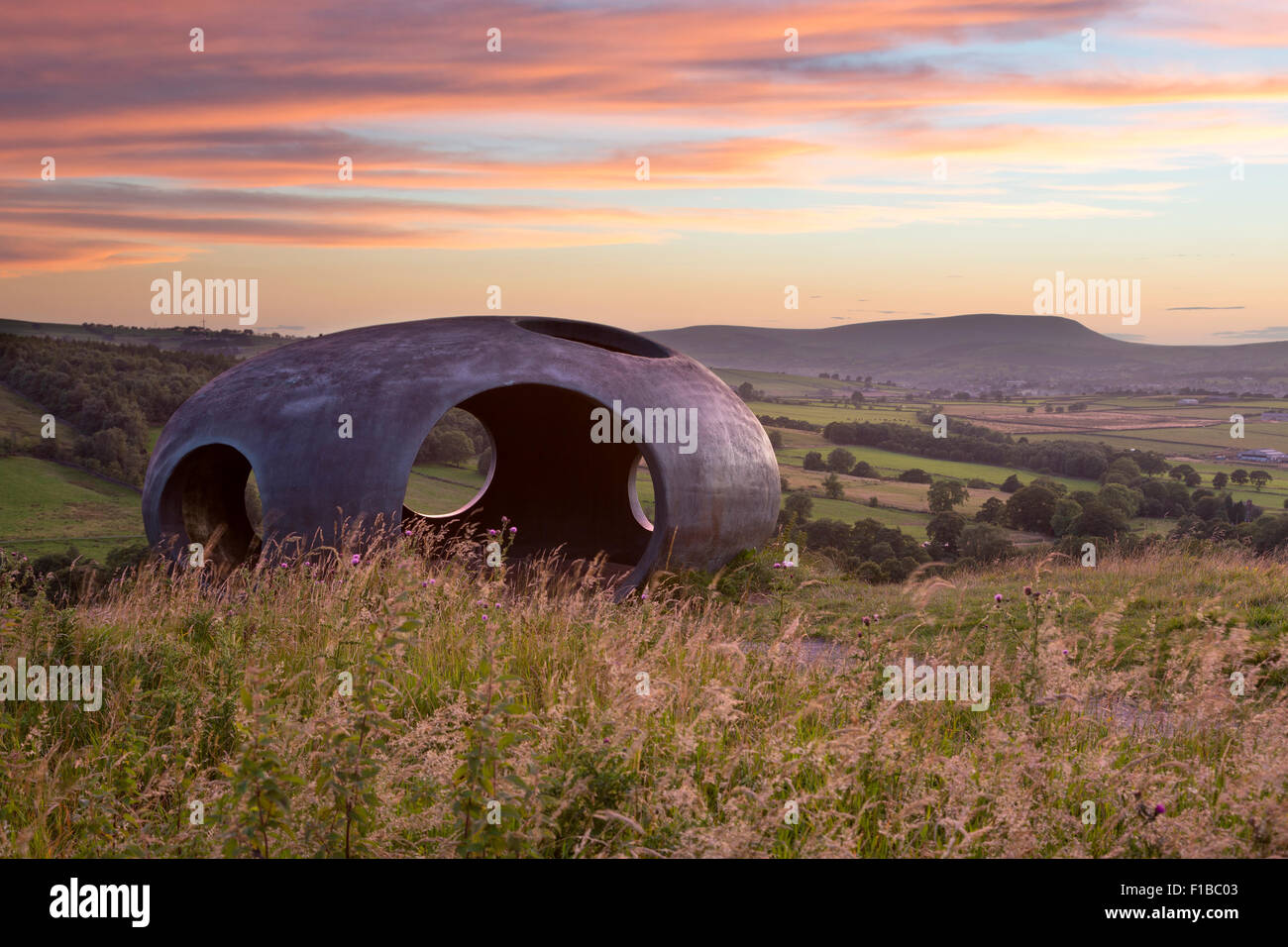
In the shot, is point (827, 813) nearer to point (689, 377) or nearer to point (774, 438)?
point (689, 377)

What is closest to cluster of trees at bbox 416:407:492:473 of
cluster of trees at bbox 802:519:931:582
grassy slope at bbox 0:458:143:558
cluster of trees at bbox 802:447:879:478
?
grassy slope at bbox 0:458:143:558

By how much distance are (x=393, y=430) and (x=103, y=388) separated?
1692 inches

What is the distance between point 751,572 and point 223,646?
23.7ft

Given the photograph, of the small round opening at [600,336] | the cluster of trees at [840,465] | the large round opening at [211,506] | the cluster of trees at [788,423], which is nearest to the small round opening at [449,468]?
the cluster of trees at [840,465]

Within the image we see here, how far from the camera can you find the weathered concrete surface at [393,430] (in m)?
10.2

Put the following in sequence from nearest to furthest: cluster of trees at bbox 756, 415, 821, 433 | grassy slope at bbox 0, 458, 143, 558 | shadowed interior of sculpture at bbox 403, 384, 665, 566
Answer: shadowed interior of sculpture at bbox 403, 384, 665, 566 < grassy slope at bbox 0, 458, 143, 558 < cluster of trees at bbox 756, 415, 821, 433

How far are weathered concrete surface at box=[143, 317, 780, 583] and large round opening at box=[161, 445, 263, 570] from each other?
0.06 feet

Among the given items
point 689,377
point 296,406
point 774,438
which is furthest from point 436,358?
point 774,438

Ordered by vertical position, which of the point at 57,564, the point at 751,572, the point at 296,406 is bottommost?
the point at 57,564

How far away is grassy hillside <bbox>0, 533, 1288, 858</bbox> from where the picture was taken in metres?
3.76

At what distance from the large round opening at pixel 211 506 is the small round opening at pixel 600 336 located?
3806 mm

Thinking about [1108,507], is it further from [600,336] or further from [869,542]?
[600,336]

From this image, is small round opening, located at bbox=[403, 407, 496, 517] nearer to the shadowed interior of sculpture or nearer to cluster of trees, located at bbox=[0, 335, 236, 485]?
cluster of trees, located at bbox=[0, 335, 236, 485]
